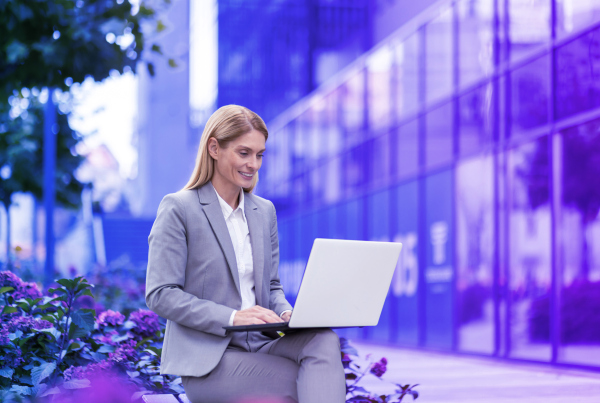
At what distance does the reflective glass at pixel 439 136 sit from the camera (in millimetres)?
11867

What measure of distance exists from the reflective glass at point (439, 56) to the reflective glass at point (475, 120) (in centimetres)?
68

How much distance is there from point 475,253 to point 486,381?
12.1 ft

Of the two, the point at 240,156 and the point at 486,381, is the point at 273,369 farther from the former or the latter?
the point at 486,381

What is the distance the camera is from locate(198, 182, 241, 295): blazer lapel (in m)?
2.59

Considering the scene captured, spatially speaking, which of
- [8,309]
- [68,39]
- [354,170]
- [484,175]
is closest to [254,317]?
[8,309]

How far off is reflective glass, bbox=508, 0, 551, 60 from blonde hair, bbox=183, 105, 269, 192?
7.64 m

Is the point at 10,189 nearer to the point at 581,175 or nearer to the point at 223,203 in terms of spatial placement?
the point at 581,175

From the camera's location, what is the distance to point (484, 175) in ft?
35.0

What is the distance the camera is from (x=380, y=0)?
18453 mm

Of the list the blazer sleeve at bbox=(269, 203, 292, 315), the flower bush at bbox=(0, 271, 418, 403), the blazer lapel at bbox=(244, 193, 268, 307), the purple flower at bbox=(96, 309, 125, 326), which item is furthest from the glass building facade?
the blazer lapel at bbox=(244, 193, 268, 307)

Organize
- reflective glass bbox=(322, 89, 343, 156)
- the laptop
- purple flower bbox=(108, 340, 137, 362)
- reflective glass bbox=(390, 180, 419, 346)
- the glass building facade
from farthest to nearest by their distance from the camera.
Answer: reflective glass bbox=(322, 89, 343, 156), reflective glass bbox=(390, 180, 419, 346), the glass building facade, purple flower bbox=(108, 340, 137, 362), the laptop

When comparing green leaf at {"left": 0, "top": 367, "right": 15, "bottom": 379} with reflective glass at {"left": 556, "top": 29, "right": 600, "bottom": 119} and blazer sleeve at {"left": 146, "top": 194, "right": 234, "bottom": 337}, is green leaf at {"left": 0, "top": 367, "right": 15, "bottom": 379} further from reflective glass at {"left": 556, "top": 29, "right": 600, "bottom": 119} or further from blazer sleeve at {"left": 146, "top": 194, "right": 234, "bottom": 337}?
reflective glass at {"left": 556, "top": 29, "right": 600, "bottom": 119}

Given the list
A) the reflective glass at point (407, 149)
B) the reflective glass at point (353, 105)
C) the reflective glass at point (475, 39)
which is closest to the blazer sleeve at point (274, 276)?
the reflective glass at point (475, 39)

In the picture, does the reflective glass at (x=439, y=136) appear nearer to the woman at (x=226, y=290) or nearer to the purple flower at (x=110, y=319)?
the purple flower at (x=110, y=319)
